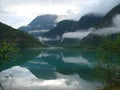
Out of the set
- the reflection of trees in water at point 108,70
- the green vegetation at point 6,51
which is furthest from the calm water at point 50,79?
the reflection of trees in water at point 108,70

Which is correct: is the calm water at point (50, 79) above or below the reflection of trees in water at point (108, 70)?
below

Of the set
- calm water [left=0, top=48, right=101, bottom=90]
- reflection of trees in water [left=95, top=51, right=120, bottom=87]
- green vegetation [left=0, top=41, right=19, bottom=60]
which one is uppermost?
green vegetation [left=0, top=41, right=19, bottom=60]

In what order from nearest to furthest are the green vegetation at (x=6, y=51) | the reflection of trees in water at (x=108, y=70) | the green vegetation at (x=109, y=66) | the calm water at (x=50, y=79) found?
the green vegetation at (x=6, y=51)
the green vegetation at (x=109, y=66)
the reflection of trees in water at (x=108, y=70)
the calm water at (x=50, y=79)

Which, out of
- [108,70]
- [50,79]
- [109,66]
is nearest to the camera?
[108,70]

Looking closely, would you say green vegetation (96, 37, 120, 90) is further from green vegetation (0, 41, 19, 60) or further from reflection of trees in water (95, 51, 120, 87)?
green vegetation (0, 41, 19, 60)

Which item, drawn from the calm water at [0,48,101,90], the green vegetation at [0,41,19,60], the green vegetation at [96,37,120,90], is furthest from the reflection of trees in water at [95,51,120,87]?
the green vegetation at [0,41,19,60]

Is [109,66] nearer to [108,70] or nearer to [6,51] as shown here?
[108,70]

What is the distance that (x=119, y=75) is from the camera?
49094mm

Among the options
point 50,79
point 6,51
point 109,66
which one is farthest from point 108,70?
point 50,79

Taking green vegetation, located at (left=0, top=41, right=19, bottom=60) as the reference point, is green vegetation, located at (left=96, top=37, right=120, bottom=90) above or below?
below

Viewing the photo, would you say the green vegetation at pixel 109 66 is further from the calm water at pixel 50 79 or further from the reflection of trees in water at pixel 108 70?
the calm water at pixel 50 79

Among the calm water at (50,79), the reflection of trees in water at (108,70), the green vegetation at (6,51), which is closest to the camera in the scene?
the green vegetation at (6,51)

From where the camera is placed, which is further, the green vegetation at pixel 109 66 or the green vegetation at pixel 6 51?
the green vegetation at pixel 109 66

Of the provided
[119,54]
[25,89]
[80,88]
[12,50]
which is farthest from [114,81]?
[12,50]
